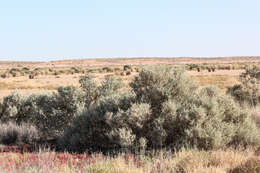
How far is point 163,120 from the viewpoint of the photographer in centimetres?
804

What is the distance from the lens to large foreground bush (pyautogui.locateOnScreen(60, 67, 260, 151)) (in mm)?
7801

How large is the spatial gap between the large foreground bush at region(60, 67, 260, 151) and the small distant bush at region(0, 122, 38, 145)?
6.84 ft

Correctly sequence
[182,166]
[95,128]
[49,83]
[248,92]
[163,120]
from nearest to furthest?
[182,166], [163,120], [95,128], [248,92], [49,83]

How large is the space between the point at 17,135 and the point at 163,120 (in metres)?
5.16

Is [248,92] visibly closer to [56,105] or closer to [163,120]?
[56,105]

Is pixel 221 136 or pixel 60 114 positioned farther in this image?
pixel 60 114

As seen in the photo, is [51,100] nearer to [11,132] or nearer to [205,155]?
[11,132]

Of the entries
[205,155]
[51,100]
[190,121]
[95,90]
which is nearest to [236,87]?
[95,90]

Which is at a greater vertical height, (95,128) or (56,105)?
(56,105)

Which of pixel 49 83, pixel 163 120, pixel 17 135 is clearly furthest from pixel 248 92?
pixel 49 83

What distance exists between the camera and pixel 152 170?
590 centimetres

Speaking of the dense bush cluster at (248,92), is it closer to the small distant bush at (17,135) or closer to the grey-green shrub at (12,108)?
the grey-green shrub at (12,108)

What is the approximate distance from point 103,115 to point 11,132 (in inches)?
145

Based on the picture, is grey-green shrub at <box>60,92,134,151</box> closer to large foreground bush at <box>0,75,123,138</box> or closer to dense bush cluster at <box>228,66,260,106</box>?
large foreground bush at <box>0,75,123,138</box>
